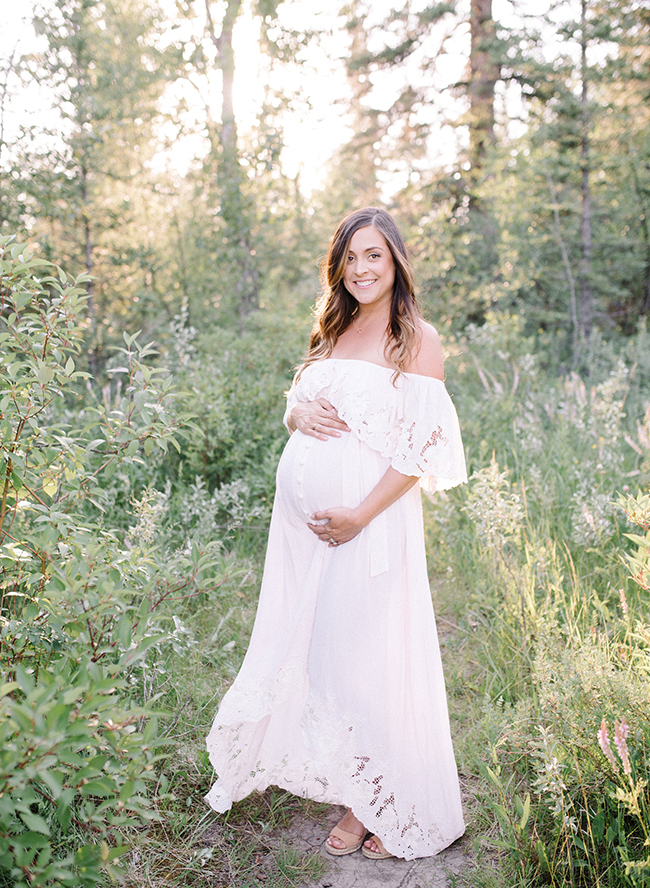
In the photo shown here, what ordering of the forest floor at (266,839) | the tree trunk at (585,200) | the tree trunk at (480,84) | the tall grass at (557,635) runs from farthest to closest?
the tree trunk at (480,84)
the tree trunk at (585,200)
the forest floor at (266,839)
the tall grass at (557,635)

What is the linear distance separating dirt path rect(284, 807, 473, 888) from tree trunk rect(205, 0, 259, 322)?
23.6 feet

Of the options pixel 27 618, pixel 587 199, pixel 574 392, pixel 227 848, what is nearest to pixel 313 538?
pixel 27 618

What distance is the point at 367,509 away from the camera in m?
2.27

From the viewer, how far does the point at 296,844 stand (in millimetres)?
2455

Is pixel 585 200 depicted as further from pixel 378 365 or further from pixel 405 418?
pixel 405 418

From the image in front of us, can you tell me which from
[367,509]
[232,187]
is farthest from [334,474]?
[232,187]

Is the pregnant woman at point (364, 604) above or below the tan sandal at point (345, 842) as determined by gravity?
above

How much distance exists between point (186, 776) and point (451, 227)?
10.9 meters

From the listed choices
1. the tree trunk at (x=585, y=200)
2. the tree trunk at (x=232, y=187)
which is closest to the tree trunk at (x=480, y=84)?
the tree trunk at (x=585, y=200)

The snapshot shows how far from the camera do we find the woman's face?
2496mm

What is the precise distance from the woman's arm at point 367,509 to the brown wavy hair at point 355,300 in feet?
1.36

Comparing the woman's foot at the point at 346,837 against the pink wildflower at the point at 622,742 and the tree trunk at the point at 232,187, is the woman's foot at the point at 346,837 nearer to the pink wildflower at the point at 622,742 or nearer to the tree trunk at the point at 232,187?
the pink wildflower at the point at 622,742

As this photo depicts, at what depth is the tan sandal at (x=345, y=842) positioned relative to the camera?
7.86ft

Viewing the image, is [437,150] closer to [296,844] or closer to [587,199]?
[587,199]
